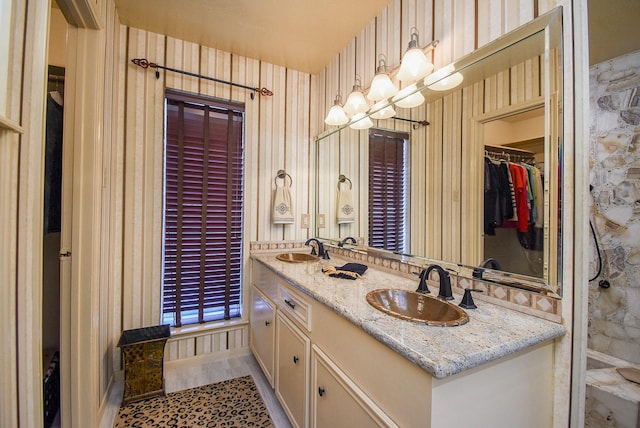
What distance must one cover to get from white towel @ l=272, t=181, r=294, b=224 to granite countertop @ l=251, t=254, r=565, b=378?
1167 mm

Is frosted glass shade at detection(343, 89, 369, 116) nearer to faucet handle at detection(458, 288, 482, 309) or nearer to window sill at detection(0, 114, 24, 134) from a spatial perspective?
faucet handle at detection(458, 288, 482, 309)

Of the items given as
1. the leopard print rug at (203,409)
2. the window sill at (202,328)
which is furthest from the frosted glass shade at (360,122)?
the leopard print rug at (203,409)

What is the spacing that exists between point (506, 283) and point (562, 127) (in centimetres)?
59

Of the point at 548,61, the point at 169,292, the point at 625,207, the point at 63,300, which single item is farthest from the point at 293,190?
the point at 625,207

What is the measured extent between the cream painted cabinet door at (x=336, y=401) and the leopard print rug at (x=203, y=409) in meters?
0.57

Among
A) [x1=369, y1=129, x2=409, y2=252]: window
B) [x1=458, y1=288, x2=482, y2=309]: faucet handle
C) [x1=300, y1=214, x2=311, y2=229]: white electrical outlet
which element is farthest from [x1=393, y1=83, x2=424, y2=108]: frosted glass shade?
[x1=300, y1=214, x2=311, y2=229]: white electrical outlet

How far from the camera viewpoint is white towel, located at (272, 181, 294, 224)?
2.34 m

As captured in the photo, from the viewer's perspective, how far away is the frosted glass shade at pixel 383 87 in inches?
64.1

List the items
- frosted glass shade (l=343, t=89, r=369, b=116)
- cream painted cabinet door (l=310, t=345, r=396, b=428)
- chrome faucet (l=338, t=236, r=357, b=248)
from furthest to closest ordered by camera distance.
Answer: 1. chrome faucet (l=338, t=236, r=357, b=248)
2. frosted glass shade (l=343, t=89, r=369, b=116)
3. cream painted cabinet door (l=310, t=345, r=396, b=428)

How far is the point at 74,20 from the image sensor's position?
128 cm

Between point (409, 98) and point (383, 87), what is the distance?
19 centimetres

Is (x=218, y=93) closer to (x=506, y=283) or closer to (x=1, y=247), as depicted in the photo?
(x=1, y=247)

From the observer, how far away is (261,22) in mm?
1876

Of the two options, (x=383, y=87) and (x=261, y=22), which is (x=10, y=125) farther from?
(x=261, y=22)
